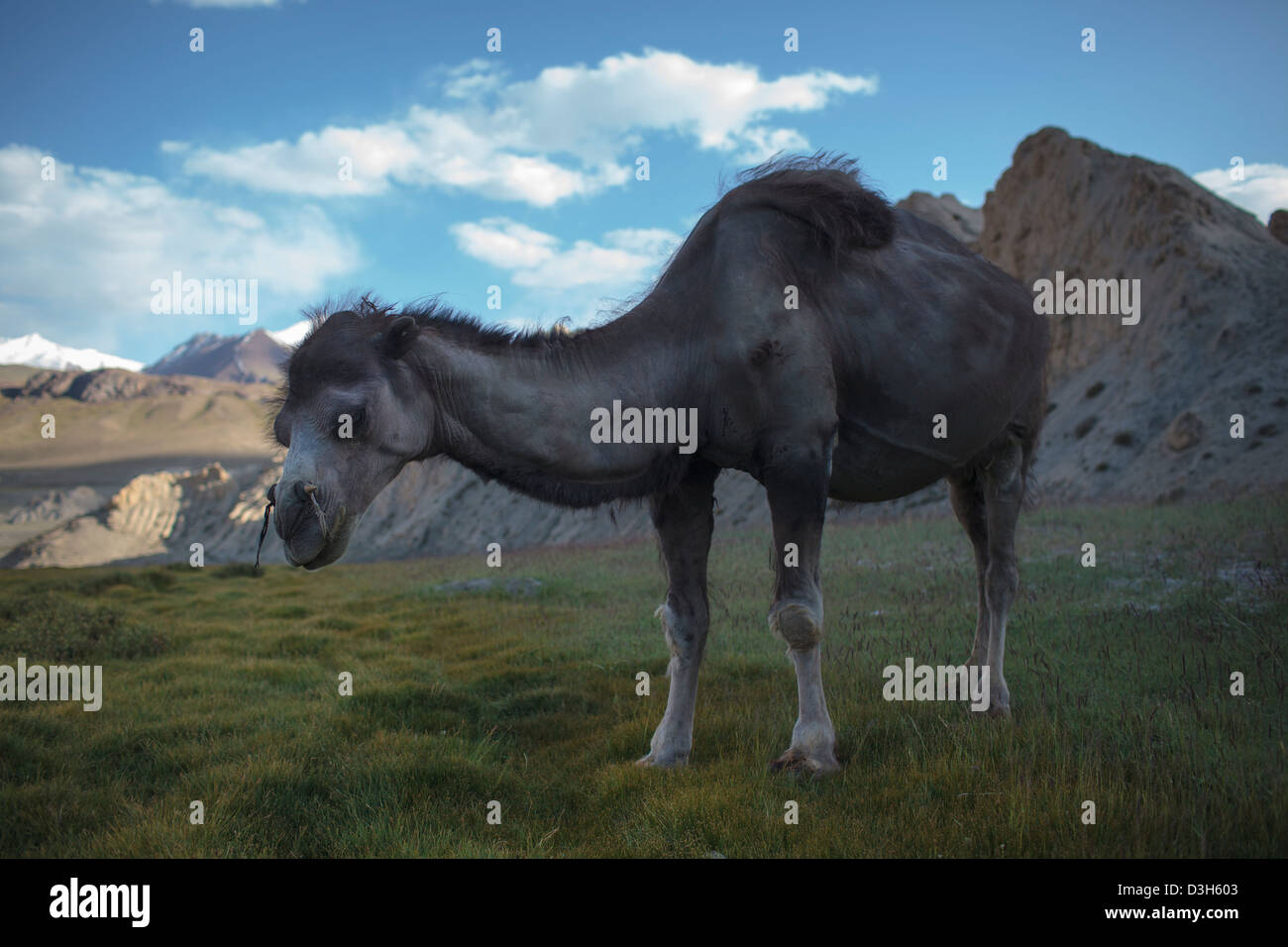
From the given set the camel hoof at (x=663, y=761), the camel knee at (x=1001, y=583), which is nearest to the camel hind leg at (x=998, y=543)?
the camel knee at (x=1001, y=583)

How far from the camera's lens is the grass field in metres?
3.41

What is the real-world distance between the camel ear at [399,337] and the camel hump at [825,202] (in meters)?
2.06

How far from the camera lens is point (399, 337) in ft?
12.2

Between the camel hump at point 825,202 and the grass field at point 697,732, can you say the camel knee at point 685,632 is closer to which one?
the grass field at point 697,732

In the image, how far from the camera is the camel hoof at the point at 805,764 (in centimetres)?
414

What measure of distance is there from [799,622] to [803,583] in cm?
20

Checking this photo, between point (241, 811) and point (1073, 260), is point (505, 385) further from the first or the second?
point (1073, 260)

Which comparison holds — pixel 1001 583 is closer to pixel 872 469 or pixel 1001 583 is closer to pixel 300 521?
pixel 872 469

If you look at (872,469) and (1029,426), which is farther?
(1029,426)

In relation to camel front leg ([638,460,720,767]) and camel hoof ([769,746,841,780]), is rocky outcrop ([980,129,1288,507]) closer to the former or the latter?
camel front leg ([638,460,720,767])

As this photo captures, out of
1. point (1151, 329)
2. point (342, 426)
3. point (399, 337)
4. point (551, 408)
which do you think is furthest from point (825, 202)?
point (1151, 329)

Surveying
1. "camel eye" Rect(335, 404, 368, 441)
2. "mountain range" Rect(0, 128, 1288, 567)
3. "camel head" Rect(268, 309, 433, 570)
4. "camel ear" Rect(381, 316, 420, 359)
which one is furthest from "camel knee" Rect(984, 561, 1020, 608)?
"mountain range" Rect(0, 128, 1288, 567)

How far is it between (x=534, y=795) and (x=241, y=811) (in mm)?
1431

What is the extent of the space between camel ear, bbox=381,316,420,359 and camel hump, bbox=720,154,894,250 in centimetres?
206
